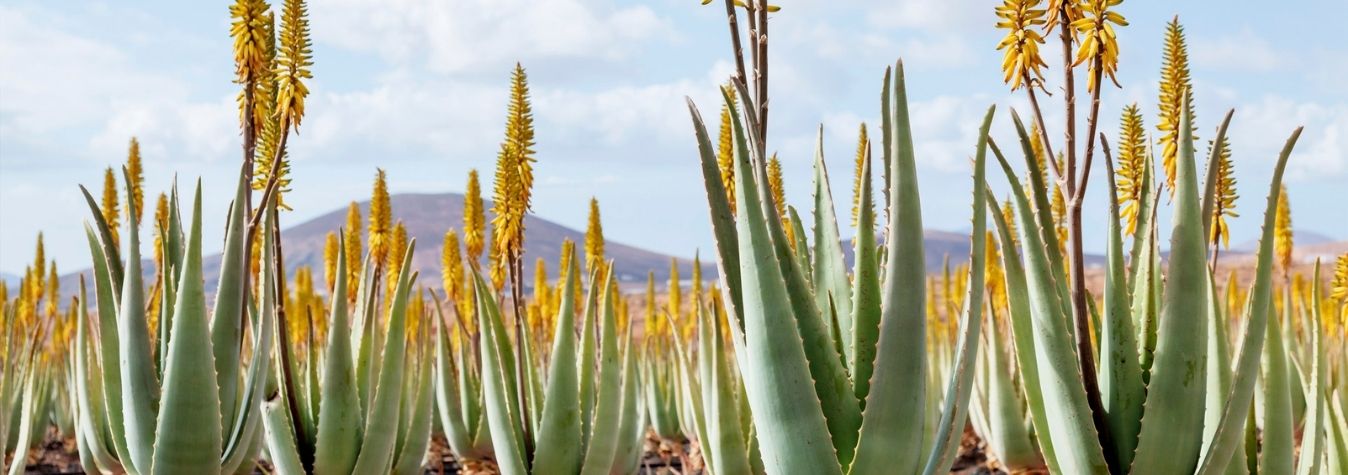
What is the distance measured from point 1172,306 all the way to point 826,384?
73 cm

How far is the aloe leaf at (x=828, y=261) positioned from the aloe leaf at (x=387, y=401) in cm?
161

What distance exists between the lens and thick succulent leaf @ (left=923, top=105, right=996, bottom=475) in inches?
79.0

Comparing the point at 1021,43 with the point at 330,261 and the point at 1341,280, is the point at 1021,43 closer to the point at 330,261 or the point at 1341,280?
the point at 1341,280

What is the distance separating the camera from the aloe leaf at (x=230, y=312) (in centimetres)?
304

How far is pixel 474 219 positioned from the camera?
6.79m

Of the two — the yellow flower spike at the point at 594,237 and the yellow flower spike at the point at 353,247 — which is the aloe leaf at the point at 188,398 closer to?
the yellow flower spike at the point at 353,247

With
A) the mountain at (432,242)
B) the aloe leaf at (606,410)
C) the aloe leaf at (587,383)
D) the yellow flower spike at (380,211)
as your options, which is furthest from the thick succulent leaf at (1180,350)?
the mountain at (432,242)

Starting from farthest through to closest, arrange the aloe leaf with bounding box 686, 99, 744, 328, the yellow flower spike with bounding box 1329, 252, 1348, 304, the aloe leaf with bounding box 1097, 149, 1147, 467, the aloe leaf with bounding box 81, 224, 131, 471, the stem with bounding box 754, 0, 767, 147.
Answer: the yellow flower spike with bounding box 1329, 252, 1348, 304, the aloe leaf with bounding box 81, 224, 131, 471, the aloe leaf with bounding box 1097, 149, 1147, 467, the stem with bounding box 754, 0, 767, 147, the aloe leaf with bounding box 686, 99, 744, 328

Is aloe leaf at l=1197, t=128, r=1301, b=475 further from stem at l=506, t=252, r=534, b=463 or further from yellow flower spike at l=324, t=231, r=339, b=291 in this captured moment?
yellow flower spike at l=324, t=231, r=339, b=291

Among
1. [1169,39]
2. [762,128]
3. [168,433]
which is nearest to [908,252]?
[762,128]

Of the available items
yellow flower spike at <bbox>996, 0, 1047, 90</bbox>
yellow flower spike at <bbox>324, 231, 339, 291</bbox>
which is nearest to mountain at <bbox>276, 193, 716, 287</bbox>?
yellow flower spike at <bbox>324, 231, 339, 291</bbox>

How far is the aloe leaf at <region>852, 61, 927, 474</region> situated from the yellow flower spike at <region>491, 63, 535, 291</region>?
2.61 m

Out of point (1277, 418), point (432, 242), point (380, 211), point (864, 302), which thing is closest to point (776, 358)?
point (864, 302)

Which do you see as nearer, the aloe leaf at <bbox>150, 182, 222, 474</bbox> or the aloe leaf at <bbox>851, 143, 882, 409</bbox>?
the aloe leaf at <bbox>851, 143, 882, 409</bbox>
